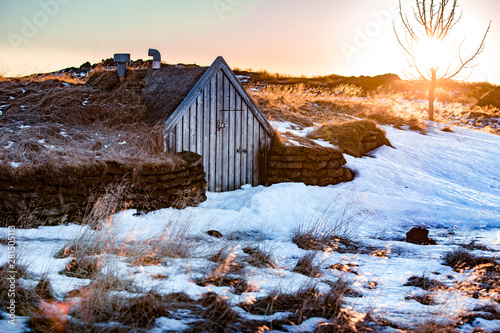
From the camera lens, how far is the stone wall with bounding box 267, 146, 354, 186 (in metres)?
10.4

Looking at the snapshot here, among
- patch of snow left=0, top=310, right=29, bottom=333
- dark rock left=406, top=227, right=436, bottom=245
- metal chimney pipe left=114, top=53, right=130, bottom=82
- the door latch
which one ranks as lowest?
dark rock left=406, top=227, right=436, bottom=245

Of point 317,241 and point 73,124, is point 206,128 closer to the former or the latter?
point 73,124

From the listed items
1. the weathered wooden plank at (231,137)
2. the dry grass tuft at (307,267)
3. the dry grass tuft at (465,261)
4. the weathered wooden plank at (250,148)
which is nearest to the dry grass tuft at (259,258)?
the dry grass tuft at (307,267)

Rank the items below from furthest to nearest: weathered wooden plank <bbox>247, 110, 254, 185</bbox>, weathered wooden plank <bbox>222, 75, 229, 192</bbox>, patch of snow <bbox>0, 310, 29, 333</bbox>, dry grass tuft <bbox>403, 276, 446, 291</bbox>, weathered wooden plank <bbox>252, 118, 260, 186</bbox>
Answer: weathered wooden plank <bbox>252, 118, 260, 186</bbox> < weathered wooden plank <bbox>247, 110, 254, 185</bbox> < weathered wooden plank <bbox>222, 75, 229, 192</bbox> < dry grass tuft <bbox>403, 276, 446, 291</bbox> < patch of snow <bbox>0, 310, 29, 333</bbox>

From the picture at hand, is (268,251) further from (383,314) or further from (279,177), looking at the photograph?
(279,177)

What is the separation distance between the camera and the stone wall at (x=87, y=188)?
6.30m

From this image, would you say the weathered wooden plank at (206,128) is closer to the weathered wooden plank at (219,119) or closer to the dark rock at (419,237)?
the weathered wooden plank at (219,119)

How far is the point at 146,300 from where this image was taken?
368 centimetres

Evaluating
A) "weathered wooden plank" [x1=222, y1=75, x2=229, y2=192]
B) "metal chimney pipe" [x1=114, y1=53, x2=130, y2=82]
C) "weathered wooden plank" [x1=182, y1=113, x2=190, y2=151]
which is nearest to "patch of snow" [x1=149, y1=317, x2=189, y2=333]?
A: "weathered wooden plank" [x1=182, y1=113, x2=190, y2=151]

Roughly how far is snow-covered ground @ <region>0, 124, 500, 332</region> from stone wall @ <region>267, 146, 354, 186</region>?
1.47 feet

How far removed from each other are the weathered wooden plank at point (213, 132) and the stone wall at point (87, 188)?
47.0 inches

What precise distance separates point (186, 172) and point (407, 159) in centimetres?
810

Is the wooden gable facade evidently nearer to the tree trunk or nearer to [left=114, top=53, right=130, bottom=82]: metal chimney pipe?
[left=114, top=53, right=130, bottom=82]: metal chimney pipe

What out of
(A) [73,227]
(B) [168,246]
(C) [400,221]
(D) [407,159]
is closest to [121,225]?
(A) [73,227]
